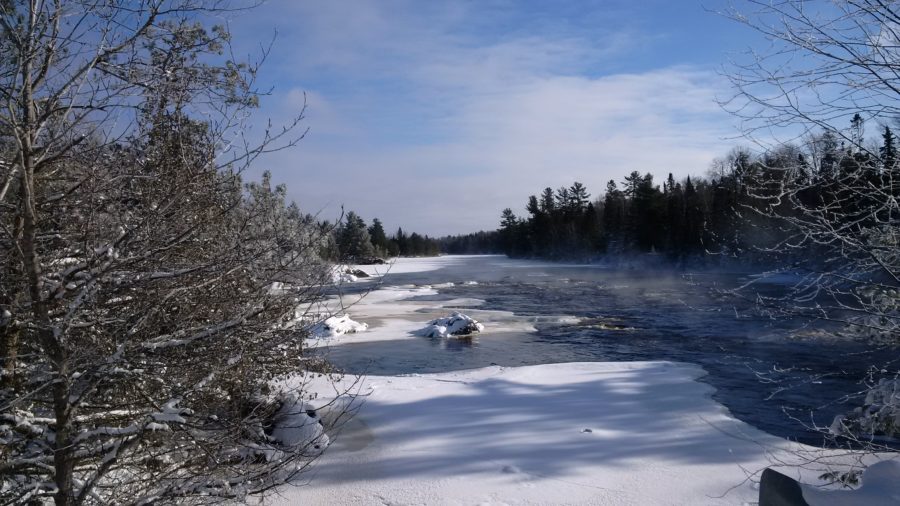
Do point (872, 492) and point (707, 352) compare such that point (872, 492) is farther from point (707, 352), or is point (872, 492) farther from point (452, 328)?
point (452, 328)

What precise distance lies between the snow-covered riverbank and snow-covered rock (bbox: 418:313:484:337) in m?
7.18

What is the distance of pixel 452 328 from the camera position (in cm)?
1984

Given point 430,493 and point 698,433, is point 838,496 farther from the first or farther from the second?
point 698,433

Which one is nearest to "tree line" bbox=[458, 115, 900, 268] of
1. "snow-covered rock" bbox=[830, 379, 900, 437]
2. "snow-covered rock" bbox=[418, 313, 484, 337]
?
"snow-covered rock" bbox=[830, 379, 900, 437]

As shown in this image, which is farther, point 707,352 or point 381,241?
point 381,241


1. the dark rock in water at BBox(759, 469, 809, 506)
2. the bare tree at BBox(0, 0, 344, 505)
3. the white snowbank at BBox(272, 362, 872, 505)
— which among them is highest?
the bare tree at BBox(0, 0, 344, 505)

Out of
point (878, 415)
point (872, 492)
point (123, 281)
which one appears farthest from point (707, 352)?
point (123, 281)

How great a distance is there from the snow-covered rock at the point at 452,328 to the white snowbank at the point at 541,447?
7855mm

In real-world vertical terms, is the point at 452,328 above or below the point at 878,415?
below

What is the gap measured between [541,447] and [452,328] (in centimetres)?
1198

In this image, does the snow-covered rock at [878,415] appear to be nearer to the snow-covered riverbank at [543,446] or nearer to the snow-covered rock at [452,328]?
the snow-covered riverbank at [543,446]

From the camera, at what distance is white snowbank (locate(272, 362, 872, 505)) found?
21.4 feet

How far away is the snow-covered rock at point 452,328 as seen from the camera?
776 inches

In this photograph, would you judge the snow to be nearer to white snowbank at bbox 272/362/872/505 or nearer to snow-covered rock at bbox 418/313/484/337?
white snowbank at bbox 272/362/872/505
